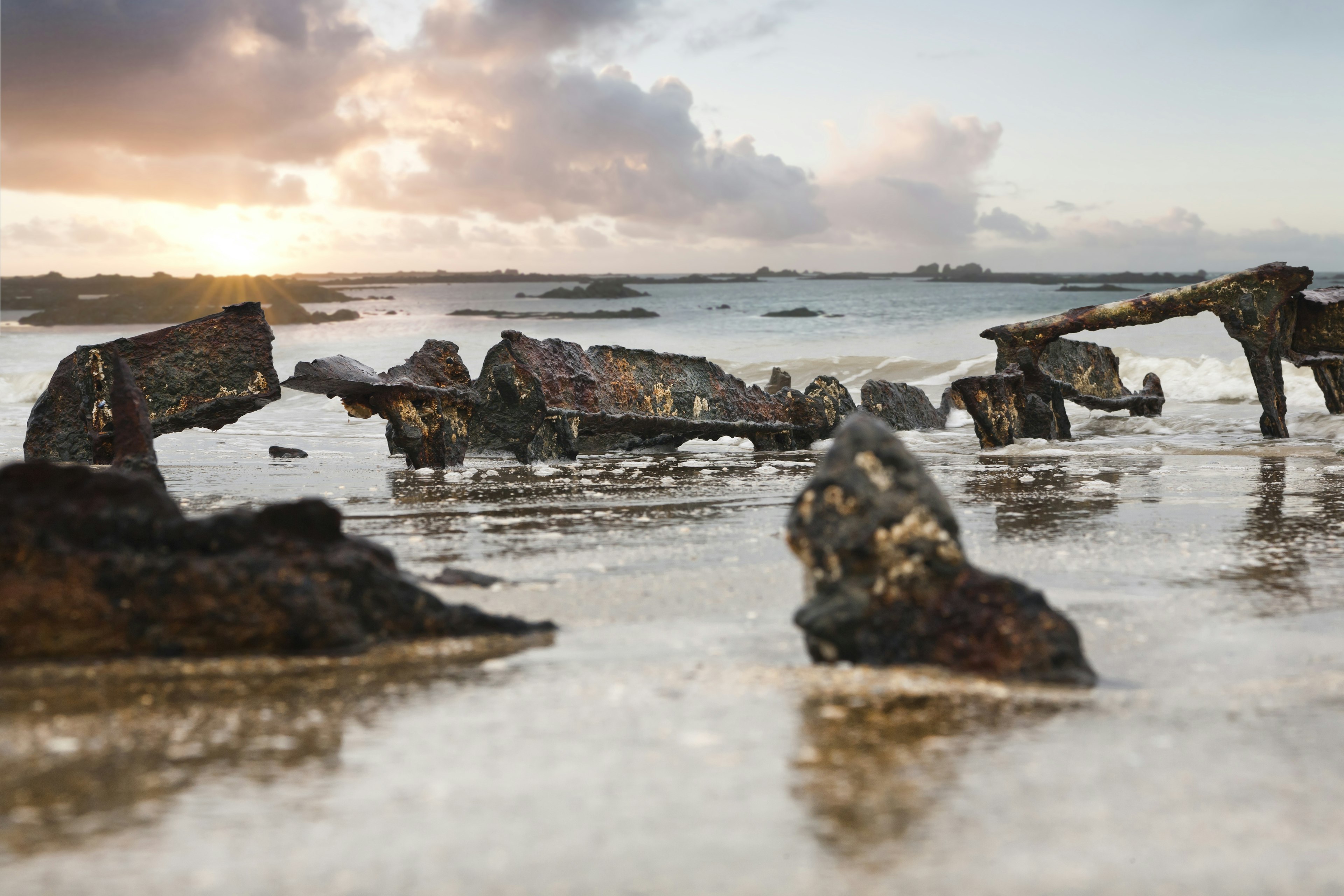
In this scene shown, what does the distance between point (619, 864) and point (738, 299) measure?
70.8 meters

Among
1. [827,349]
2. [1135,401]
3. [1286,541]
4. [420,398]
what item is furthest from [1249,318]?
[827,349]

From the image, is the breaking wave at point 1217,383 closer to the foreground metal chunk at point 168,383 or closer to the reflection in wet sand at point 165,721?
the foreground metal chunk at point 168,383

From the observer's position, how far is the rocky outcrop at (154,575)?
178cm

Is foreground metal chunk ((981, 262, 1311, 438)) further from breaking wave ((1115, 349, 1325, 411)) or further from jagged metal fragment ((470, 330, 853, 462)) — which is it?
breaking wave ((1115, 349, 1325, 411))

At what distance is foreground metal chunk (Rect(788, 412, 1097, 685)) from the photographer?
5.75 ft

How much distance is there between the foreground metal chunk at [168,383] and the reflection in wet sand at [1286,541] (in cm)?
391

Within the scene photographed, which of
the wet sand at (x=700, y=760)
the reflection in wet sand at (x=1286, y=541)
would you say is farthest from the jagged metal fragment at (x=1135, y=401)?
the wet sand at (x=700, y=760)

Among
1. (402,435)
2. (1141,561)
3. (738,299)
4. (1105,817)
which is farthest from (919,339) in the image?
(738,299)

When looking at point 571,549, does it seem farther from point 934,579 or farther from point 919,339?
point 919,339

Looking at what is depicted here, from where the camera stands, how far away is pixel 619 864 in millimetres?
1152

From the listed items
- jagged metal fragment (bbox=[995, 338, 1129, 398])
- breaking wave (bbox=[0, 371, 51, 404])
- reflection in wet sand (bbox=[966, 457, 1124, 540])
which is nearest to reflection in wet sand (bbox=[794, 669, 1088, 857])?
reflection in wet sand (bbox=[966, 457, 1124, 540])

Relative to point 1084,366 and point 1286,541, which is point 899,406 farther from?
point 1286,541

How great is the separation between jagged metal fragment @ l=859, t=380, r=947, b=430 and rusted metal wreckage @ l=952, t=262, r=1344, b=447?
4.29ft

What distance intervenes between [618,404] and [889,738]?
4.94 metres
